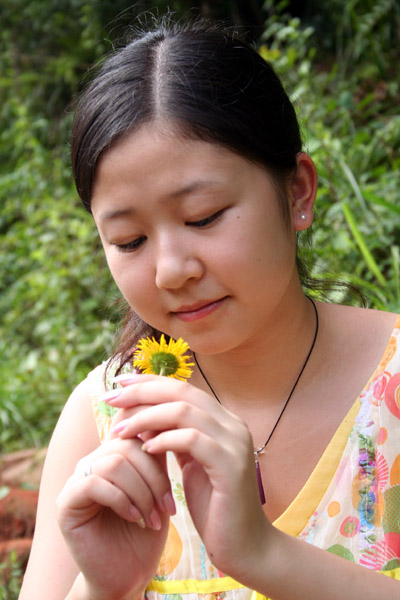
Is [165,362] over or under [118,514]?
over

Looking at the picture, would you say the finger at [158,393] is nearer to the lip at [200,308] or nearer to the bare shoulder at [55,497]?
the lip at [200,308]

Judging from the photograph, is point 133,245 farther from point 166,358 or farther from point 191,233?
point 166,358

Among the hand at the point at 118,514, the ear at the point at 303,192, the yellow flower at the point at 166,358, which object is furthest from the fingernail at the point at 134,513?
the ear at the point at 303,192

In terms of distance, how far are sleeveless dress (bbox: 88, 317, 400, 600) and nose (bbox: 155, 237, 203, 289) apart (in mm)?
576

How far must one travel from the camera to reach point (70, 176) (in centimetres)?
545

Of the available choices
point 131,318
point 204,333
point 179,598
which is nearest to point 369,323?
point 204,333

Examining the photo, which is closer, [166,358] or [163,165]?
[166,358]

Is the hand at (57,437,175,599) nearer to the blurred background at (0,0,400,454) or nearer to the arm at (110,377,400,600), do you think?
the arm at (110,377,400,600)

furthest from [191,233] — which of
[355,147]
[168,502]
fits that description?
[355,147]

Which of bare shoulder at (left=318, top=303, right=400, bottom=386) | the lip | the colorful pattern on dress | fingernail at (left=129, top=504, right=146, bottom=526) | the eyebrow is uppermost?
the eyebrow

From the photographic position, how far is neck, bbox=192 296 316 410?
1668 mm

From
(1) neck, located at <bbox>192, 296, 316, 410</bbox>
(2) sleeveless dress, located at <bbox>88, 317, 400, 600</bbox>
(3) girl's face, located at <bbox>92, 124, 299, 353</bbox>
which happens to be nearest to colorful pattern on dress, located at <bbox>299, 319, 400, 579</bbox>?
(2) sleeveless dress, located at <bbox>88, 317, 400, 600</bbox>

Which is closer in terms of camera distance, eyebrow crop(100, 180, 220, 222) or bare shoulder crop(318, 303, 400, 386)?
eyebrow crop(100, 180, 220, 222)

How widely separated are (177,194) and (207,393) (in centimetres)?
39
